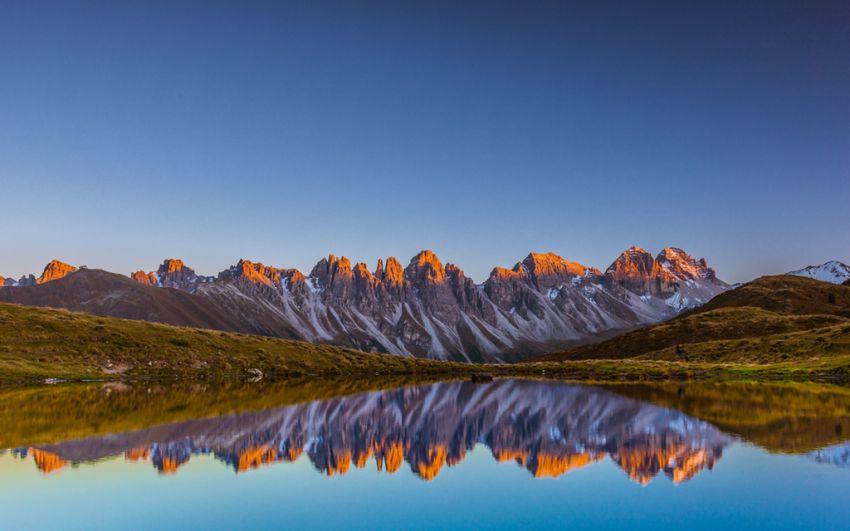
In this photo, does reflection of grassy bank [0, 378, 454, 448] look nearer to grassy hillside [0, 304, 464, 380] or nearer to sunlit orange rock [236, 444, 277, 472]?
sunlit orange rock [236, 444, 277, 472]

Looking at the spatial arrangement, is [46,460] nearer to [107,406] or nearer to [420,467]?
[420,467]

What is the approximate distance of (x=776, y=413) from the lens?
5056cm

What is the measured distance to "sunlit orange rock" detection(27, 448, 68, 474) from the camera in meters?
28.9

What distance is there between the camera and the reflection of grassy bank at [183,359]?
9744 cm

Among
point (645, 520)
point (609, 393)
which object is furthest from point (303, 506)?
point (609, 393)

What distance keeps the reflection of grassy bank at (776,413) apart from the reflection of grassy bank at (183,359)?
3758 cm

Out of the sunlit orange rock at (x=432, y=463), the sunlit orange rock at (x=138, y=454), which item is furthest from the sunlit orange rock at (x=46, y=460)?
the sunlit orange rock at (x=432, y=463)

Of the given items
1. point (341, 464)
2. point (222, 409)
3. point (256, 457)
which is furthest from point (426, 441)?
point (222, 409)

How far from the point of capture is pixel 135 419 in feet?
151

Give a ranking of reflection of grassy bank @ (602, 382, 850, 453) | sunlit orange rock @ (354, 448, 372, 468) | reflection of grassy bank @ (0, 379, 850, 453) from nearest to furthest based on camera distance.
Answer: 1. sunlit orange rock @ (354, 448, 372, 468)
2. reflection of grassy bank @ (602, 382, 850, 453)
3. reflection of grassy bank @ (0, 379, 850, 453)

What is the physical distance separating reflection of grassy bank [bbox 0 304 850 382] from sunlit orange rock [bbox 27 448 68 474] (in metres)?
61.5

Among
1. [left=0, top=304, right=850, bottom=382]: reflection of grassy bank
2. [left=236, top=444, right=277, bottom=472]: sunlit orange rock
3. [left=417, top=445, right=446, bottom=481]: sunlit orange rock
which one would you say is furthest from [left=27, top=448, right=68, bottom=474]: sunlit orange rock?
[left=0, top=304, right=850, bottom=382]: reflection of grassy bank

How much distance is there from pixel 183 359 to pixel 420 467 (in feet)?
303

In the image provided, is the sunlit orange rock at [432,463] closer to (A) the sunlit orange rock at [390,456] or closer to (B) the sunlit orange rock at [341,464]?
(A) the sunlit orange rock at [390,456]
